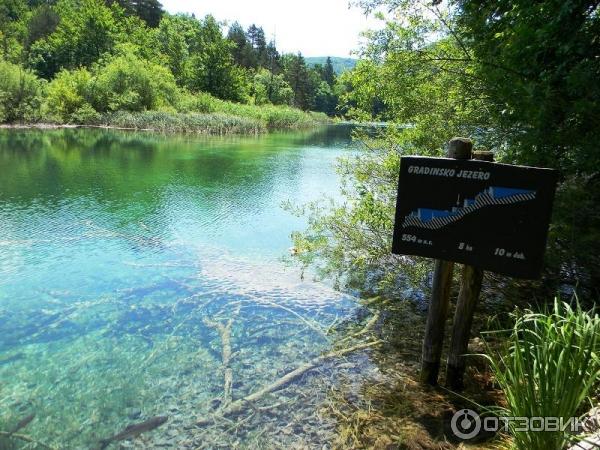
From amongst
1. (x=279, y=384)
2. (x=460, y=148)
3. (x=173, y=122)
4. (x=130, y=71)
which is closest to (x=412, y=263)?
(x=279, y=384)

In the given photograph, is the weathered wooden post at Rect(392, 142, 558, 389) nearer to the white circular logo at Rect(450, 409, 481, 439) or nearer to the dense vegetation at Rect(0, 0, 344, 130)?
the white circular logo at Rect(450, 409, 481, 439)

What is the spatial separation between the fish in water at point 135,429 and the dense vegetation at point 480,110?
160 inches

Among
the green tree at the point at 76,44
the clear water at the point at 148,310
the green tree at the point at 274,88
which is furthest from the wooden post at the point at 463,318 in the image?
the green tree at the point at 274,88

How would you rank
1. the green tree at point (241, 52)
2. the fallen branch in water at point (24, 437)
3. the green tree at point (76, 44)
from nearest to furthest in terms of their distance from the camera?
the fallen branch in water at point (24, 437), the green tree at point (76, 44), the green tree at point (241, 52)

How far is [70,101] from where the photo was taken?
131ft

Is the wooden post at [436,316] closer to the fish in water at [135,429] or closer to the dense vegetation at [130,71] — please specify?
the fish in water at [135,429]

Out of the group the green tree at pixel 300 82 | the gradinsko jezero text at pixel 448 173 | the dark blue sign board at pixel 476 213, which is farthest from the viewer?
the green tree at pixel 300 82

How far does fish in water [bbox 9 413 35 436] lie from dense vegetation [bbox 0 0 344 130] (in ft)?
107

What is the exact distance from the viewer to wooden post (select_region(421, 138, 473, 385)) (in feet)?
13.5

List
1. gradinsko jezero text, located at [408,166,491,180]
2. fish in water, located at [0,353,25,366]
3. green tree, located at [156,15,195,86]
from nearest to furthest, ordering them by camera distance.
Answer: gradinsko jezero text, located at [408,166,491,180] → fish in water, located at [0,353,25,366] → green tree, located at [156,15,195,86]

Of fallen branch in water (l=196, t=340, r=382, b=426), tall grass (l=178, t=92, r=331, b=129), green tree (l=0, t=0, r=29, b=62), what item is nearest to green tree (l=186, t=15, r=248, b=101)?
tall grass (l=178, t=92, r=331, b=129)

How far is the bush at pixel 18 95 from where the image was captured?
34875 mm
